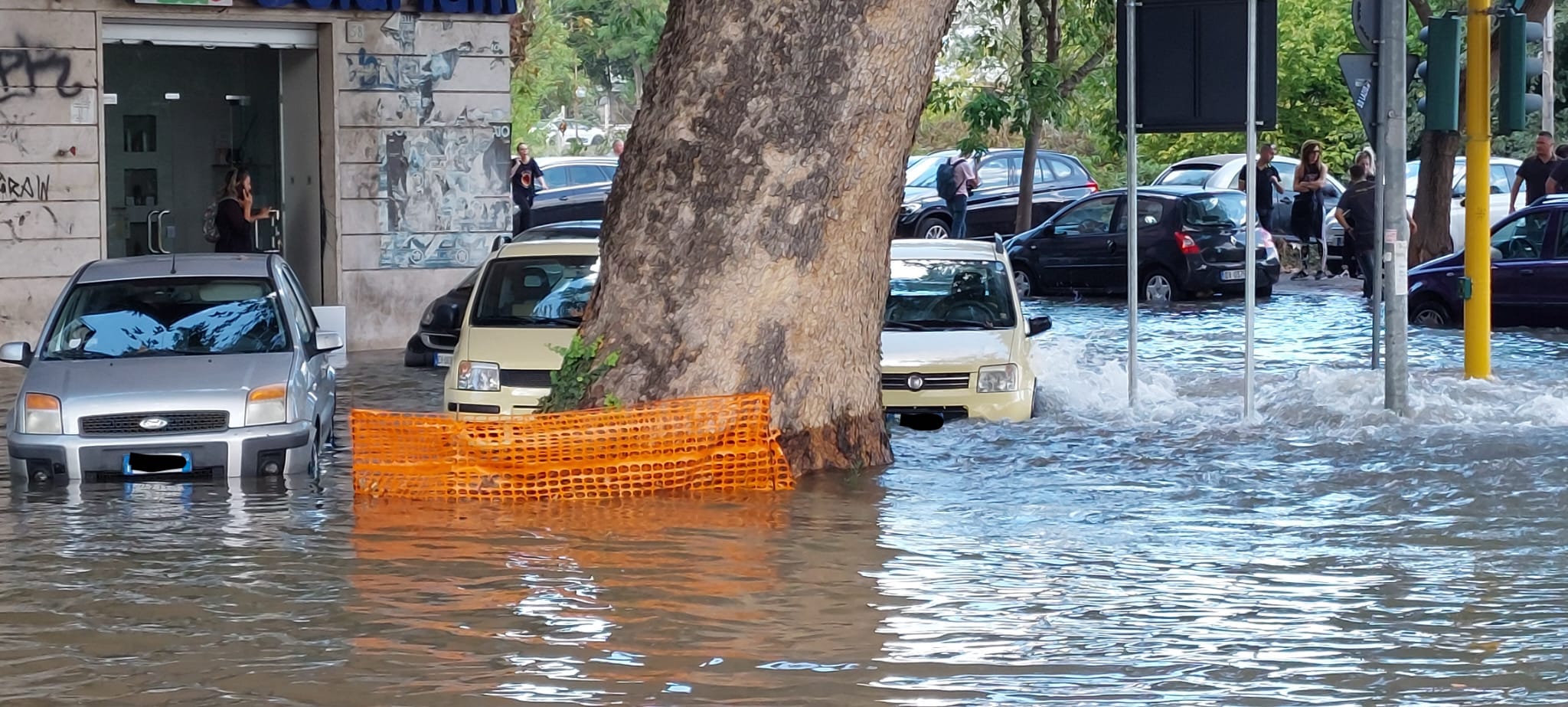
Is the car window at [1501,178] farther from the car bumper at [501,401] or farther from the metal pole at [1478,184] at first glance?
the car bumper at [501,401]

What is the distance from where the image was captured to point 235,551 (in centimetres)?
916

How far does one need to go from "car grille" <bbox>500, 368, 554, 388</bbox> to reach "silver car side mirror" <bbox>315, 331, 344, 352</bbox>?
3.16 feet

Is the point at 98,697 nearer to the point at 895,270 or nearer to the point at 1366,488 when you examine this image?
the point at 1366,488

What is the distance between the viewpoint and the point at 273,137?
21.5 metres

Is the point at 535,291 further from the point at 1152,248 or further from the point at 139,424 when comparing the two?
the point at 1152,248

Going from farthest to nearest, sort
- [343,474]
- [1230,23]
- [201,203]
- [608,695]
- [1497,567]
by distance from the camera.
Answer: [201,203], [1230,23], [343,474], [1497,567], [608,695]

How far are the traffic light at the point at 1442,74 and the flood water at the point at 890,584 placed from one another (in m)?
2.00

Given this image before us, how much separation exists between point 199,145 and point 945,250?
33.3ft

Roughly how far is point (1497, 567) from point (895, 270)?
632cm

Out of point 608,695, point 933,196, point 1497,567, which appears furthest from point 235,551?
point 933,196

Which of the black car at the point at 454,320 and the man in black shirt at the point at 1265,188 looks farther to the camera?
the man in black shirt at the point at 1265,188

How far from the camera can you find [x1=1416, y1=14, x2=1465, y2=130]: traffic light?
43.9 feet

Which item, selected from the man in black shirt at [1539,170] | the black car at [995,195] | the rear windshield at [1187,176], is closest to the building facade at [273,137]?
the black car at [995,195]

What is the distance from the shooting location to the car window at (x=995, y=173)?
3366 cm
